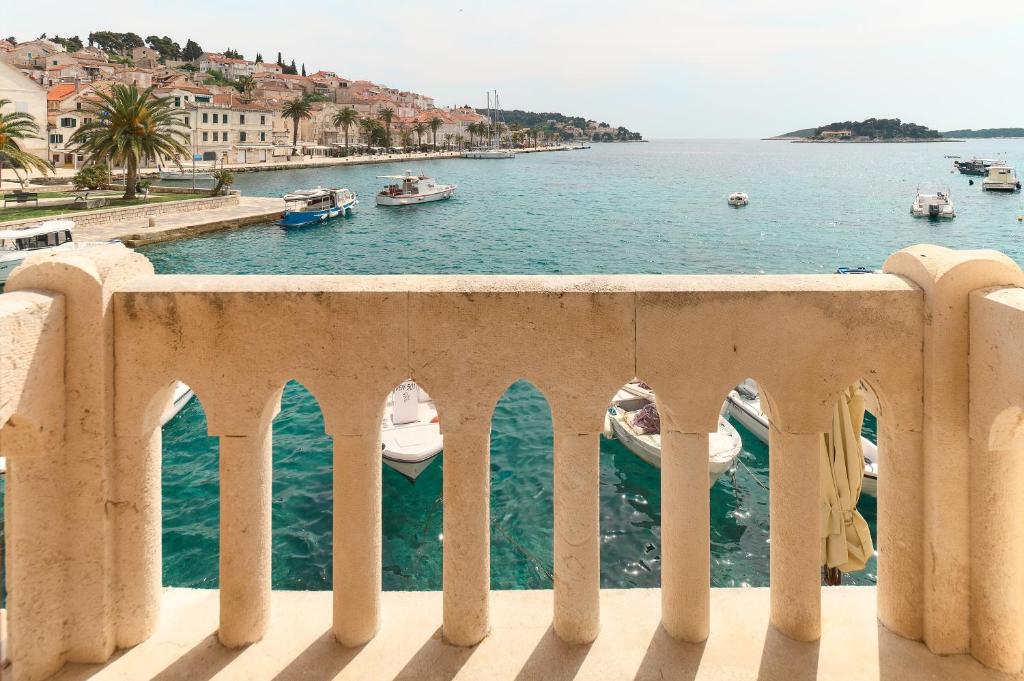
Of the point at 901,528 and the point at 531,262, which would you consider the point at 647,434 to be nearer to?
the point at 901,528

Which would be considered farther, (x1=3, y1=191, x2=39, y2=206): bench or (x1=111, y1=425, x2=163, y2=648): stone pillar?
(x1=3, y1=191, x2=39, y2=206): bench

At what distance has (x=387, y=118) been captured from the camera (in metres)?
163

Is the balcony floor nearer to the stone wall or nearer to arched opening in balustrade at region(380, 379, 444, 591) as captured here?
arched opening in balustrade at region(380, 379, 444, 591)

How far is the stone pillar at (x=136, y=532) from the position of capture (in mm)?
3068

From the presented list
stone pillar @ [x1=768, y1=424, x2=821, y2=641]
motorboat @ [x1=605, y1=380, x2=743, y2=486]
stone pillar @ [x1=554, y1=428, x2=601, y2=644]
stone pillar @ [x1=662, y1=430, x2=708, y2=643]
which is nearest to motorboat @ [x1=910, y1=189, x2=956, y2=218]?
motorboat @ [x1=605, y1=380, x2=743, y2=486]

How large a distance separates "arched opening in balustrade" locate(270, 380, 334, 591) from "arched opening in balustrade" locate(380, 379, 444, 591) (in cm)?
103

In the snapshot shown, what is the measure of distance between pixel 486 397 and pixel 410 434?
37.0 feet

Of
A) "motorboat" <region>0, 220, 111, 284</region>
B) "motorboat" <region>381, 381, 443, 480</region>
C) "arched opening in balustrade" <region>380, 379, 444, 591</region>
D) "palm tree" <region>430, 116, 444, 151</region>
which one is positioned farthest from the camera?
"palm tree" <region>430, 116, 444, 151</region>

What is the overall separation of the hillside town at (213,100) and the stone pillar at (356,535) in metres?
56.8

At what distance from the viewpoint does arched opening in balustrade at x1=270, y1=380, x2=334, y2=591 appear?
10414 mm

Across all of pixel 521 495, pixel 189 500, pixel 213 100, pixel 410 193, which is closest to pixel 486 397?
pixel 521 495

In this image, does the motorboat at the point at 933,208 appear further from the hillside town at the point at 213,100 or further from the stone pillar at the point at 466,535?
the stone pillar at the point at 466,535

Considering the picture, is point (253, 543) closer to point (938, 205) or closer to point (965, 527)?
point (965, 527)

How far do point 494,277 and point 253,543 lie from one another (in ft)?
5.26
